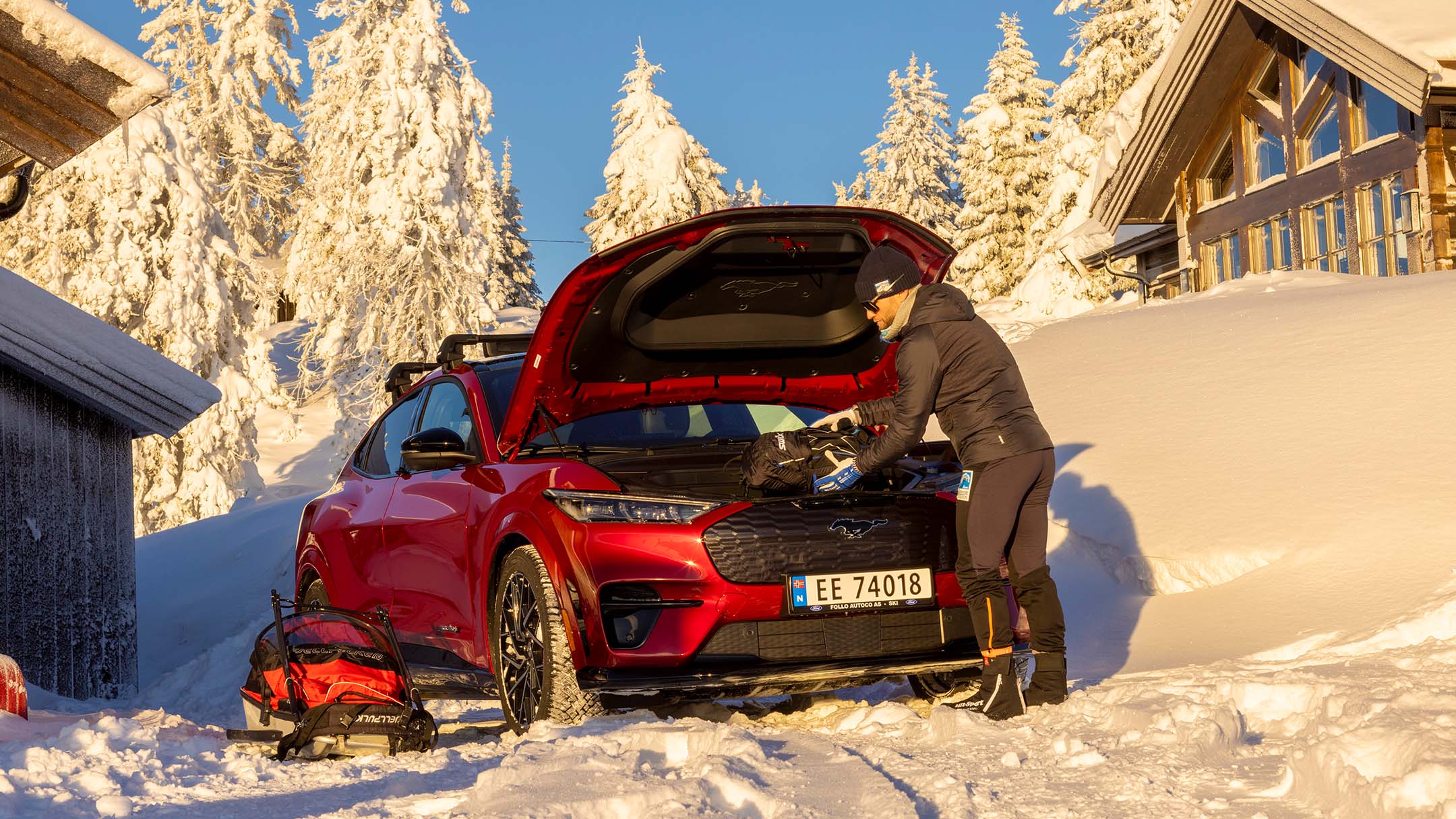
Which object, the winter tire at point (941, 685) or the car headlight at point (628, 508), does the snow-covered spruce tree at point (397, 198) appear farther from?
the car headlight at point (628, 508)

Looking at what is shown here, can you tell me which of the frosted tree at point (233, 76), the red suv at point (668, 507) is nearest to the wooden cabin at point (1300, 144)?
the red suv at point (668, 507)

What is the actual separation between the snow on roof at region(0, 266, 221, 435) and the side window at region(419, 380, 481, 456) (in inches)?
167

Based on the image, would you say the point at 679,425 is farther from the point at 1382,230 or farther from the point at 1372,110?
the point at 1372,110

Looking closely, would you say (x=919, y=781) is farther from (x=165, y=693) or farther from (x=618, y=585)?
(x=165, y=693)

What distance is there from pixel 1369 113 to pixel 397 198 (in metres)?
20.4

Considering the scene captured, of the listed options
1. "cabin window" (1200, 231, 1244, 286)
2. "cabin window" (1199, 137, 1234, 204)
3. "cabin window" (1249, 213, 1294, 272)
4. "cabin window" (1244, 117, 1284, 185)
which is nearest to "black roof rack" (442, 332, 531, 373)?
"cabin window" (1249, 213, 1294, 272)

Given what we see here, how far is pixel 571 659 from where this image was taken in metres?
5.22

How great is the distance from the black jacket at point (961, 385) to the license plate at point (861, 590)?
42cm

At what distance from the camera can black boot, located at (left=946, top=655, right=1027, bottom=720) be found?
17.5 ft

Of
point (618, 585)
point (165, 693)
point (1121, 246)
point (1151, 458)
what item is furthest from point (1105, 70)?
point (618, 585)

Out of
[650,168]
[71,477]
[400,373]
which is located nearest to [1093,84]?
[650,168]

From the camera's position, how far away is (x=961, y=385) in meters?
5.50

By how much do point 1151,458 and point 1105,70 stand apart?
3795 cm

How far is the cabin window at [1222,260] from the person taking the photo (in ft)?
84.1
